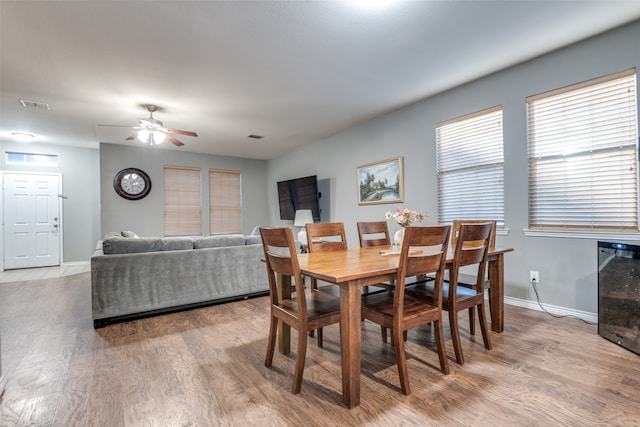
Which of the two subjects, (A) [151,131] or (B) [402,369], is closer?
(B) [402,369]

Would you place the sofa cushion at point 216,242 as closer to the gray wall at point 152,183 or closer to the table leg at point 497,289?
the table leg at point 497,289

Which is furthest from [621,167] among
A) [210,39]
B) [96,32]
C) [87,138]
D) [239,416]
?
[87,138]

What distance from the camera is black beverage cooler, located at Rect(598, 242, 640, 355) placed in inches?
81.4

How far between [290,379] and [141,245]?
7.17 ft

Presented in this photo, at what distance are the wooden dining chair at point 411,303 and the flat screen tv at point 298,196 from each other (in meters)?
3.89

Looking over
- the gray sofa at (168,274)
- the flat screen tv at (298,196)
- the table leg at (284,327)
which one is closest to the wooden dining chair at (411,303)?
the table leg at (284,327)

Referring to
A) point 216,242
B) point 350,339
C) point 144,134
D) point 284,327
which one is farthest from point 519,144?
point 144,134

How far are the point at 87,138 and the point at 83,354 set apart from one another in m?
4.92

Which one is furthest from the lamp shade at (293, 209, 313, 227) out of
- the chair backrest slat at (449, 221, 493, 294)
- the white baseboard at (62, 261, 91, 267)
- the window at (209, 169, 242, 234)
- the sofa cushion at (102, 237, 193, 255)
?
the white baseboard at (62, 261, 91, 267)

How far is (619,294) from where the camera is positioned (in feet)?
7.20

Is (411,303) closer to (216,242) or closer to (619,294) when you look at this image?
(619,294)

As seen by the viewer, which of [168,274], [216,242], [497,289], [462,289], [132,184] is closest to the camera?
[462,289]

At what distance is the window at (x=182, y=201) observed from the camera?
6.47m

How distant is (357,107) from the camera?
4129mm
